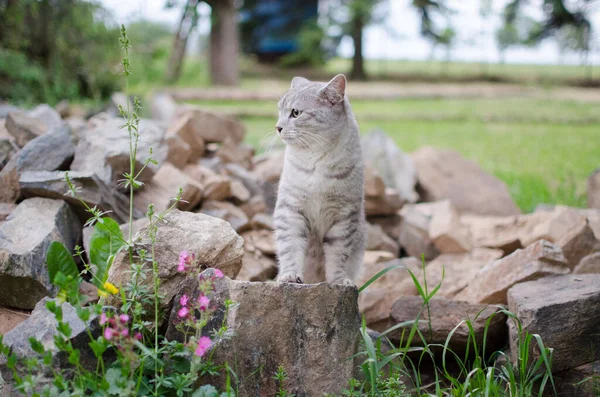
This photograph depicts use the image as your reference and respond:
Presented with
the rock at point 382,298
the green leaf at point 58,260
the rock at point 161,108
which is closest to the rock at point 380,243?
the rock at point 382,298

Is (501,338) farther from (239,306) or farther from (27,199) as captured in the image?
(27,199)

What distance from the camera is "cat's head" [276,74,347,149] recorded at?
11.4 feet

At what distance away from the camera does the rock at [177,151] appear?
15.7ft

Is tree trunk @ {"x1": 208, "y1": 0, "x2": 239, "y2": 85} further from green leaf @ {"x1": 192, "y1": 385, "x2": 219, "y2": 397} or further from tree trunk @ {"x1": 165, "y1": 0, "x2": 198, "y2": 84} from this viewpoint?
green leaf @ {"x1": 192, "y1": 385, "x2": 219, "y2": 397}

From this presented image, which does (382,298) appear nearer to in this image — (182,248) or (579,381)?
(579,381)

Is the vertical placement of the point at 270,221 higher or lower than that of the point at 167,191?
lower

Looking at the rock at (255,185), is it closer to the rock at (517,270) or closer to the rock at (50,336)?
the rock at (517,270)

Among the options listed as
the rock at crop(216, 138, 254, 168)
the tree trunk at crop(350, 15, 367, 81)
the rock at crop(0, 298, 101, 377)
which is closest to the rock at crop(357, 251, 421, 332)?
the rock at crop(0, 298, 101, 377)

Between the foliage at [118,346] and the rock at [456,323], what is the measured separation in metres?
1.20

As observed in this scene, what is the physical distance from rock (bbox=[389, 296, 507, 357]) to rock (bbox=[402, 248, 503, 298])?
0.64 meters

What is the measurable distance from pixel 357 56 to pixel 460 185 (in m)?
13.5

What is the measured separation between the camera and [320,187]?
3.35 m

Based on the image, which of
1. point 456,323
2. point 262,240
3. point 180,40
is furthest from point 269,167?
point 180,40

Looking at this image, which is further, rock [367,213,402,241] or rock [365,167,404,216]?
rock [367,213,402,241]
